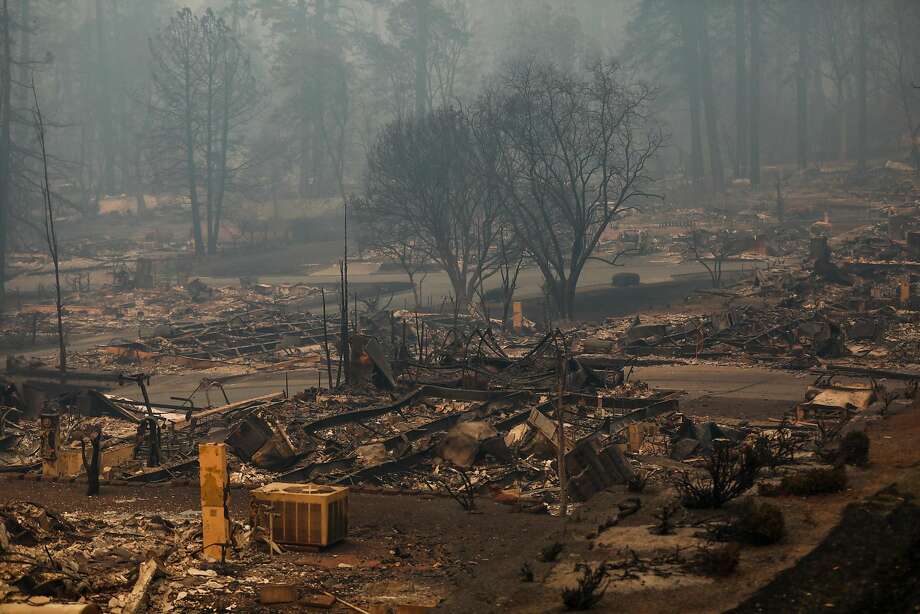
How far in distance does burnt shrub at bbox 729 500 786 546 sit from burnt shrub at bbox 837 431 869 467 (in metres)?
2.97

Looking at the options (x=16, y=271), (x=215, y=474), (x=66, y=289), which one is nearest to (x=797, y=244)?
(x=66, y=289)

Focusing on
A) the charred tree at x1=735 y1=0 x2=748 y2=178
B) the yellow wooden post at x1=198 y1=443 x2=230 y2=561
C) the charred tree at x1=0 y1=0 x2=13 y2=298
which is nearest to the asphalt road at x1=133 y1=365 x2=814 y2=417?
the yellow wooden post at x1=198 y1=443 x2=230 y2=561

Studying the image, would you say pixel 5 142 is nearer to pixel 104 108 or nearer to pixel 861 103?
pixel 104 108

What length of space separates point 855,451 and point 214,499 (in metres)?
7.92

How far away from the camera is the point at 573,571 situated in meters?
10.8

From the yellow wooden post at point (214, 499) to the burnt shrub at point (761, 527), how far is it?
525 centimetres

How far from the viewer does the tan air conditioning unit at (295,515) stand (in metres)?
12.1

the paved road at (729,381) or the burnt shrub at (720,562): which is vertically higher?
the paved road at (729,381)

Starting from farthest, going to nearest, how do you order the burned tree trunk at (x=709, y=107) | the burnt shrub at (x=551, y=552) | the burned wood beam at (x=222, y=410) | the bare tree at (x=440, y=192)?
the burned tree trunk at (x=709, y=107), the bare tree at (x=440, y=192), the burned wood beam at (x=222, y=410), the burnt shrub at (x=551, y=552)

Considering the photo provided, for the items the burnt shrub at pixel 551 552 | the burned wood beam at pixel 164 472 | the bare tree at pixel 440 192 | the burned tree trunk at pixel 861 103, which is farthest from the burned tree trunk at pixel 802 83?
the burnt shrub at pixel 551 552

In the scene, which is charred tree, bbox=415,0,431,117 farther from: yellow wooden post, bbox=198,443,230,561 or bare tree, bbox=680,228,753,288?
yellow wooden post, bbox=198,443,230,561

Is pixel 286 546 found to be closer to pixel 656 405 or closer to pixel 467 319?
pixel 656 405

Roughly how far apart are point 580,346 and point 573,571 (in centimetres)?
1854

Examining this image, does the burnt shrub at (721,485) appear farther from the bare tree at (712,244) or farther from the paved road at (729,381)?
the bare tree at (712,244)
